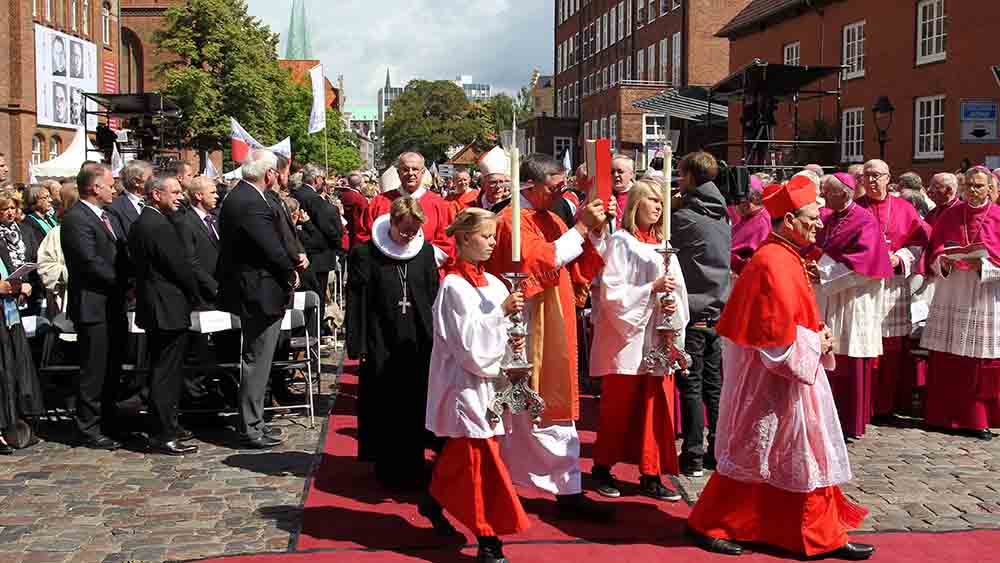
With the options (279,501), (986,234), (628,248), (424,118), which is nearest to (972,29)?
(986,234)

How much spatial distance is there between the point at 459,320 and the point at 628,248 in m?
1.67

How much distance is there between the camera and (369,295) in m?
6.94

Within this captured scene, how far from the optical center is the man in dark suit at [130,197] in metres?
8.66

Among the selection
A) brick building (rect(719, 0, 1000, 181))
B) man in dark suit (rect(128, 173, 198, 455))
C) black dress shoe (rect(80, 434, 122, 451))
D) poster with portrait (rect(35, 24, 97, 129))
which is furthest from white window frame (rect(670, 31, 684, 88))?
black dress shoe (rect(80, 434, 122, 451))

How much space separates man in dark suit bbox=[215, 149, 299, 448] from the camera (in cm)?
777

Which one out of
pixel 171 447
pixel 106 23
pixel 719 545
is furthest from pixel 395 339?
pixel 106 23

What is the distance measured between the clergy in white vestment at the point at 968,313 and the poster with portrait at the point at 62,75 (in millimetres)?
37935

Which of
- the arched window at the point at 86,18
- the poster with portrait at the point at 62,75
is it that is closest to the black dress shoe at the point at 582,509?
the poster with portrait at the point at 62,75

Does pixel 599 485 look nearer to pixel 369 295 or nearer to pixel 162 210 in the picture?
pixel 369 295

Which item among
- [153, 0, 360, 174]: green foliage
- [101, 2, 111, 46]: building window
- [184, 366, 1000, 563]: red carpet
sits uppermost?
[101, 2, 111, 46]: building window

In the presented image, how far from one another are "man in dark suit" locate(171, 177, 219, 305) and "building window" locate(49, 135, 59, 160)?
38.0m

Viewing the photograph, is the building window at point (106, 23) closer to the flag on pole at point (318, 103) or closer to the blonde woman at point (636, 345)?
the flag on pole at point (318, 103)

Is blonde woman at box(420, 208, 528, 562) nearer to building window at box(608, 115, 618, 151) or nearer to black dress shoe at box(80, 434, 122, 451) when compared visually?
black dress shoe at box(80, 434, 122, 451)

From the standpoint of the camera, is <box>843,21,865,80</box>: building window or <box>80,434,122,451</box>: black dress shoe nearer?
<box>80,434,122,451</box>: black dress shoe
